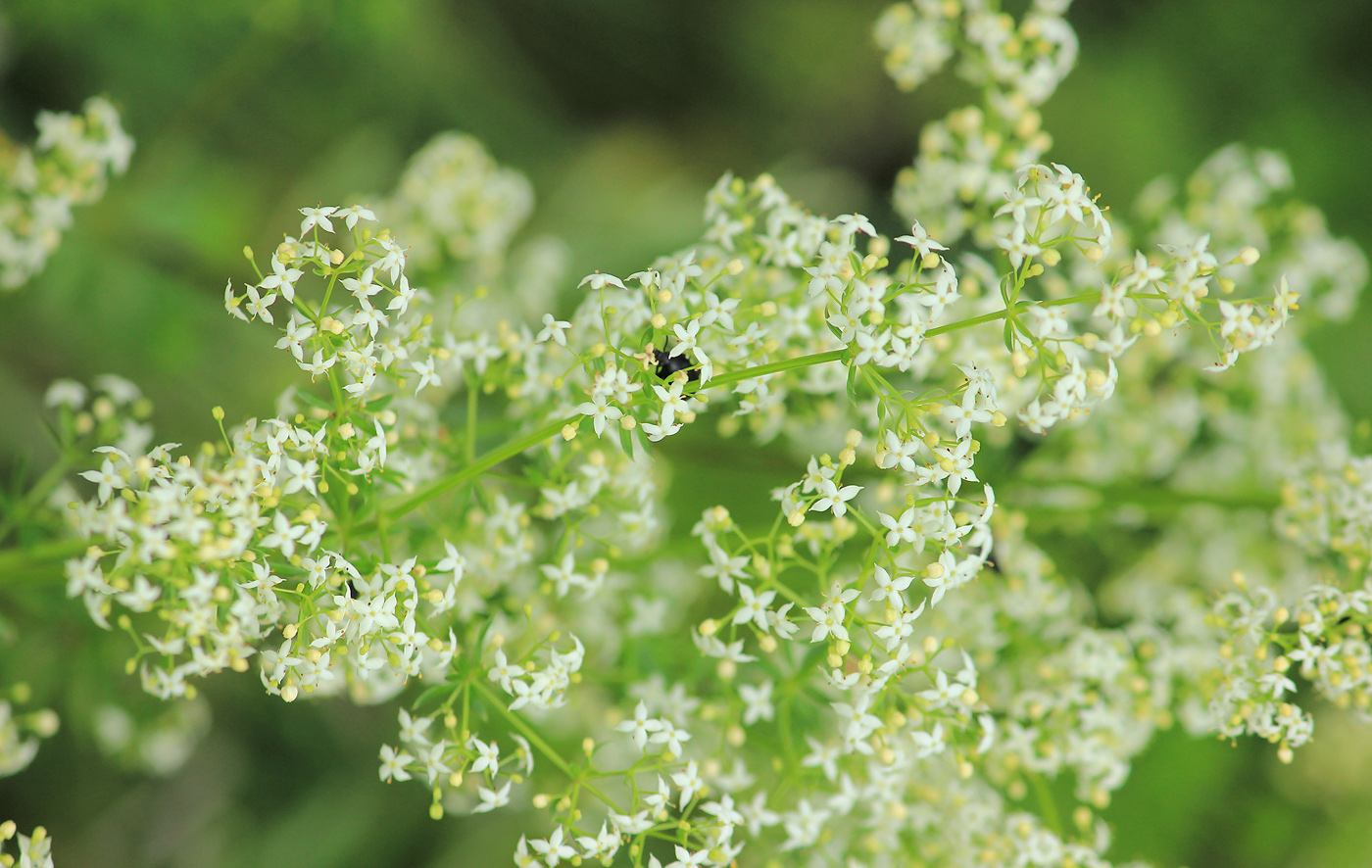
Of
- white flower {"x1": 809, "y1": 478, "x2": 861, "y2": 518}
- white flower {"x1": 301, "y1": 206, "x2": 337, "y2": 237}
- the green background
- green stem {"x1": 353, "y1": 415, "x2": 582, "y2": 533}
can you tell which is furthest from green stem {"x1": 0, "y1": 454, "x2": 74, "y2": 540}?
white flower {"x1": 809, "y1": 478, "x2": 861, "y2": 518}

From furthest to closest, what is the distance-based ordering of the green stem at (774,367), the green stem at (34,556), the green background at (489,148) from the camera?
1. the green background at (489,148)
2. the green stem at (34,556)
3. the green stem at (774,367)

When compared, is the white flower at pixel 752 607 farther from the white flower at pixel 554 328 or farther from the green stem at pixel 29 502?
the green stem at pixel 29 502

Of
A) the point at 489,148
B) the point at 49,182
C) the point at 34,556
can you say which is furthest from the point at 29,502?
the point at 489,148

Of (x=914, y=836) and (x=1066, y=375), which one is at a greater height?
(x=1066, y=375)

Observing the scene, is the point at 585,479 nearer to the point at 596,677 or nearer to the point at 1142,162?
Answer: the point at 596,677

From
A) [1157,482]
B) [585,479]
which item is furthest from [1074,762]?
[585,479]

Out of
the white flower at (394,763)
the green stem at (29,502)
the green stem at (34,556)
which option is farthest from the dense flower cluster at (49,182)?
the white flower at (394,763)
